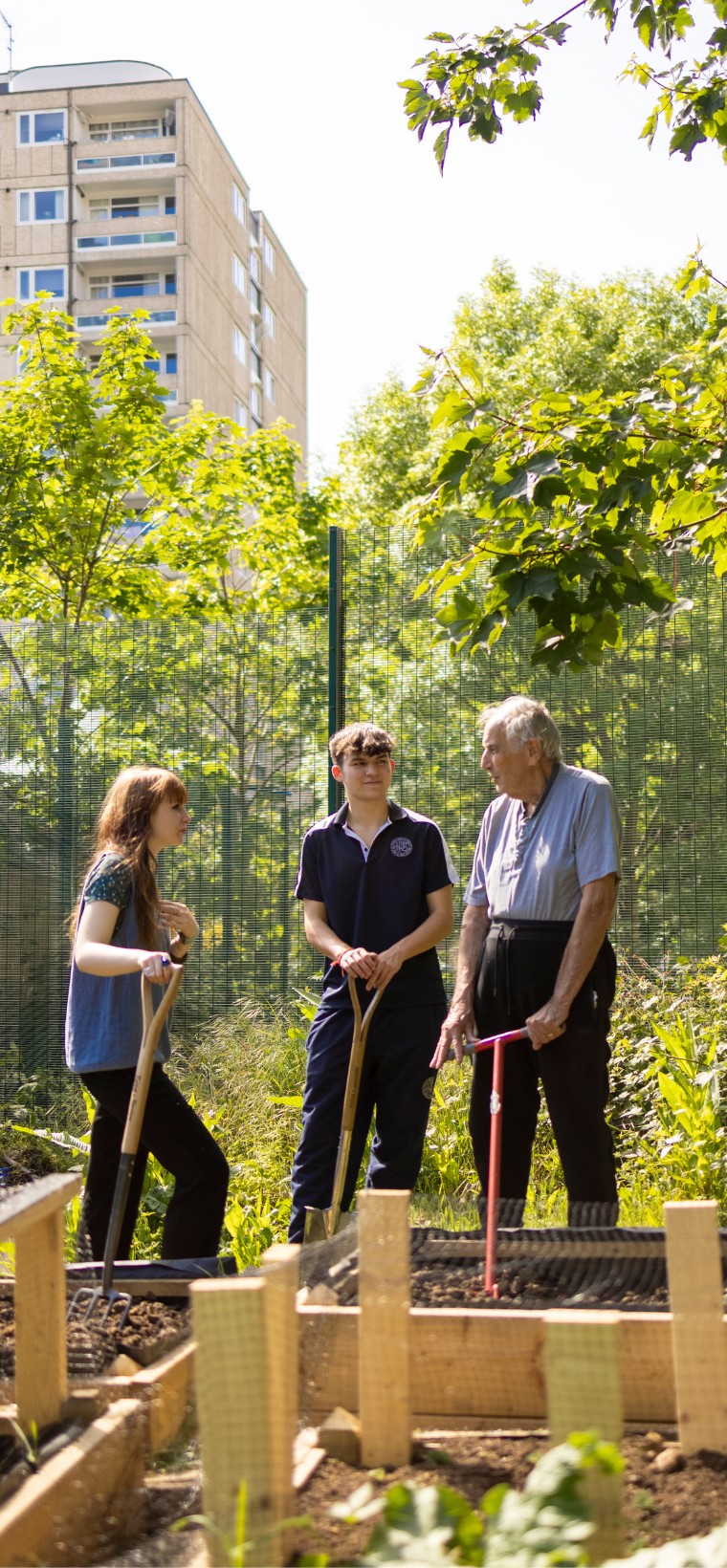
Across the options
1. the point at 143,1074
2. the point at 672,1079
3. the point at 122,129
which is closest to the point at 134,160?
the point at 122,129

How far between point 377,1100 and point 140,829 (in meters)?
1.05

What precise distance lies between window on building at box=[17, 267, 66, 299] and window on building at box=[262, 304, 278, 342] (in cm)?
977

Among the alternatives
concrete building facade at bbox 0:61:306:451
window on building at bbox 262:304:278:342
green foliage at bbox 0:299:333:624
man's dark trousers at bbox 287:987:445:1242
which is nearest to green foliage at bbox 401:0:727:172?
man's dark trousers at bbox 287:987:445:1242

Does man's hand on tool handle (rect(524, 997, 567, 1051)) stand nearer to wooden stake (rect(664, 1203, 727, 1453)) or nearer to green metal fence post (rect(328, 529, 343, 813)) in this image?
wooden stake (rect(664, 1203, 727, 1453))

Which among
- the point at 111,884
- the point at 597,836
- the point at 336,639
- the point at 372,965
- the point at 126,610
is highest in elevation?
the point at 126,610

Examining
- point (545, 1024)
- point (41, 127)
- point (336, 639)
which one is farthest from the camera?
point (41, 127)

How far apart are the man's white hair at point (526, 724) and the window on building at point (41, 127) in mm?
52067

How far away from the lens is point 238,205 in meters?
54.3

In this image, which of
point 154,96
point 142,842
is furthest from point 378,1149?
point 154,96

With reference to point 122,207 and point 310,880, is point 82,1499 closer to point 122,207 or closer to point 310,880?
point 310,880

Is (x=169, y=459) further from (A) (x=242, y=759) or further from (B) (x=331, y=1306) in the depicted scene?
(B) (x=331, y=1306)

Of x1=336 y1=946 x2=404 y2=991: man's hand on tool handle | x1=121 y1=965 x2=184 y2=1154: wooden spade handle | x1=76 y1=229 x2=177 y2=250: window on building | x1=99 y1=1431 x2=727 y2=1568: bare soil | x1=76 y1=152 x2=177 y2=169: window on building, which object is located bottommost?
x1=99 y1=1431 x2=727 y2=1568: bare soil

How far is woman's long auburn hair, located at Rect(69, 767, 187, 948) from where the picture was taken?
11.9ft

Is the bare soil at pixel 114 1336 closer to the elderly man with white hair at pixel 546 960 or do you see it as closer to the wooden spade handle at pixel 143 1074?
the wooden spade handle at pixel 143 1074
